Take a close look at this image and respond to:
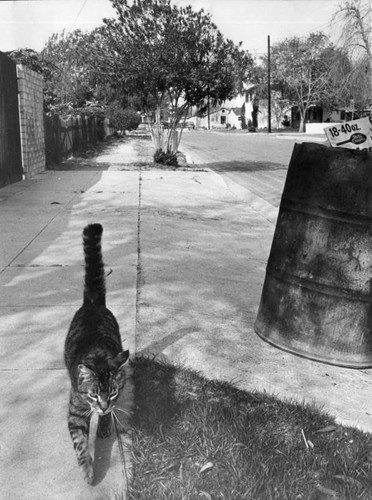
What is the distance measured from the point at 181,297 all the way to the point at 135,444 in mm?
2606

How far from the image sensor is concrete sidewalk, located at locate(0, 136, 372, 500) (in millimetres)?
3008

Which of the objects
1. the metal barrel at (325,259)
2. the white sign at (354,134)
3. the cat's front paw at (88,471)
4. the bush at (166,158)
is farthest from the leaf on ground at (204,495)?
the bush at (166,158)

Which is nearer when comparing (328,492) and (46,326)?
(328,492)

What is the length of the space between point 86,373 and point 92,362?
0.15 metres

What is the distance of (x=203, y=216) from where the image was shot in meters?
10.6

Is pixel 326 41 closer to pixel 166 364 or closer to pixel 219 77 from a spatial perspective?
pixel 219 77

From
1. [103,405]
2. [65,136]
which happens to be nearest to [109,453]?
[103,405]

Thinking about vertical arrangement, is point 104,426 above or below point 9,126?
below

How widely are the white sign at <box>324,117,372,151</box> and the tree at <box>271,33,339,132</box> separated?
62.6m

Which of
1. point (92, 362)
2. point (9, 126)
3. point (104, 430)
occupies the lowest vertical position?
point (104, 430)

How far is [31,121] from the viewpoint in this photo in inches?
661

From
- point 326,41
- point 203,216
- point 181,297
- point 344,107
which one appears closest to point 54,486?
point 181,297

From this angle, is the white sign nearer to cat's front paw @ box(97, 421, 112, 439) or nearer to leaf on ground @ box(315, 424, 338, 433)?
leaf on ground @ box(315, 424, 338, 433)

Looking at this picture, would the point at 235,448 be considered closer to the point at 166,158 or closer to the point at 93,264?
the point at 93,264
